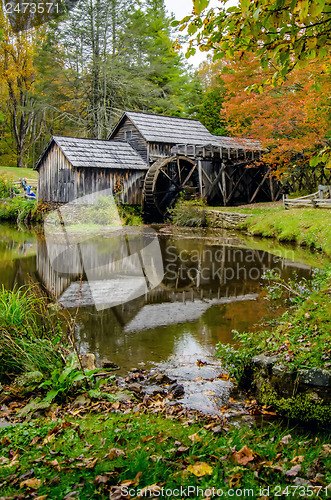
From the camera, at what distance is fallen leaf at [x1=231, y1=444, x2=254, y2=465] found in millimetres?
2955

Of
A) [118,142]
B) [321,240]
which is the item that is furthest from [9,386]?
[118,142]

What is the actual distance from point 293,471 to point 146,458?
102cm

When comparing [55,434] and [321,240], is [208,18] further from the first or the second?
[321,240]

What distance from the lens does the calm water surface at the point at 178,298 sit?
6.32 m

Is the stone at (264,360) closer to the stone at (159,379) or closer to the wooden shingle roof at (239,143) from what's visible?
the stone at (159,379)

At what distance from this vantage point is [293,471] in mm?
2828

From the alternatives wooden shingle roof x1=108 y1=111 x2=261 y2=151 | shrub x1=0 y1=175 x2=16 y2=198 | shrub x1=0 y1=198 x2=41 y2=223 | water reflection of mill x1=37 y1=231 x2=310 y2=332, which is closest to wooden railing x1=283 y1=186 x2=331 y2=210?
water reflection of mill x1=37 y1=231 x2=310 y2=332

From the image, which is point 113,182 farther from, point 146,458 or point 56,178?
point 146,458

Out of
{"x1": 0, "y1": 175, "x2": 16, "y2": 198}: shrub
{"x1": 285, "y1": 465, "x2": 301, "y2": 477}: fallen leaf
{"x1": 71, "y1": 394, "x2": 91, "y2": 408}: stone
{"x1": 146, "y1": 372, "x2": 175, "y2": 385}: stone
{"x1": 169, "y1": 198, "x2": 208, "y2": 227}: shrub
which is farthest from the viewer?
{"x1": 0, "y1": 175, "x2": 16, "y2": 198}: shrub
